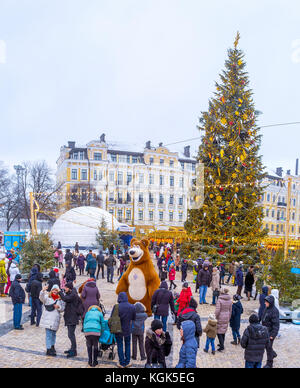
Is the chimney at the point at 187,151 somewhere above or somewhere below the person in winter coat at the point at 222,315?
above

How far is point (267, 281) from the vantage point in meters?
12.3

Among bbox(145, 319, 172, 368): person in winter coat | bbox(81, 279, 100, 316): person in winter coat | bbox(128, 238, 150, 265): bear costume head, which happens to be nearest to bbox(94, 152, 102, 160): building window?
bbox(128, 238, 150, 265): bear costume head

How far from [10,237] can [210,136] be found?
13.5 m

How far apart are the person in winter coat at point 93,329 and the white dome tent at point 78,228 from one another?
23.3 metres

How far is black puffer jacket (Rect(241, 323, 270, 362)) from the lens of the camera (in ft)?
20.0

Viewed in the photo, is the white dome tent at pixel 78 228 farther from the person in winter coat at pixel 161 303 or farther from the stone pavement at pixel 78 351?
the person in winter coat at pixel 161 303

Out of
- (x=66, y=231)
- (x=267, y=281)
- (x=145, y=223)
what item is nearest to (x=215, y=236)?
(x=267, y=281)

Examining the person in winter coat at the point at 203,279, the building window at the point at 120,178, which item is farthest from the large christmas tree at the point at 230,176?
the building window at the point at 120,178

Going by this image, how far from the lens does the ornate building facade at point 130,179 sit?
51812 mm

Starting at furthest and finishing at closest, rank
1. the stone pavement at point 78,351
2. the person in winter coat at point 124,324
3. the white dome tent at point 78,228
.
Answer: the white dome tent at point 78,228 < the stone pavement at point 78,351 < the person in winter coat at point 124,324

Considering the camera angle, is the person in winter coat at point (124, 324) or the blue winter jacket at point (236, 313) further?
the blue winter jacket at point (236, 313)

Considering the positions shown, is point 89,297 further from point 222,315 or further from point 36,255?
point 36,255

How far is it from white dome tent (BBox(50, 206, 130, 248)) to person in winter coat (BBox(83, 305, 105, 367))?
23337mm

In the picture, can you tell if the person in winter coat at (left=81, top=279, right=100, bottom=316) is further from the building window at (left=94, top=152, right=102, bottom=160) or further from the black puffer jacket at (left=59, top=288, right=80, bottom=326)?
the building window at (left=94, top=152, right=102, bottom=160)
